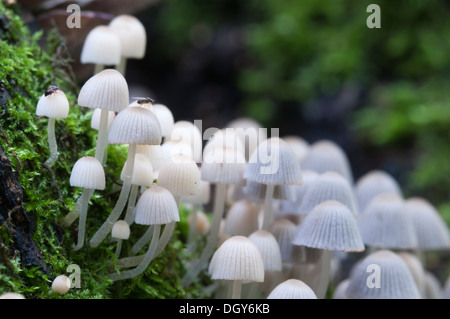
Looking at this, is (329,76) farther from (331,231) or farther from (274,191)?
(331,231)

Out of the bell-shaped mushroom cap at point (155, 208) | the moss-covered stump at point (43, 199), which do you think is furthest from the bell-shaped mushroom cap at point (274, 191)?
the bell-shaped mushroom cap at point (155, 208)

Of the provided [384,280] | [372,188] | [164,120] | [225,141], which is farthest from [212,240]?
[372,188]

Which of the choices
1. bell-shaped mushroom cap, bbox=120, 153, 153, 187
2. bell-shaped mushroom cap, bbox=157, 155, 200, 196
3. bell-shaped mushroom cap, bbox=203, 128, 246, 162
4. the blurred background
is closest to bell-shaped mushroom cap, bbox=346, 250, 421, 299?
bell-shaped mushroom cap, bbox=203, 128, 246, 162

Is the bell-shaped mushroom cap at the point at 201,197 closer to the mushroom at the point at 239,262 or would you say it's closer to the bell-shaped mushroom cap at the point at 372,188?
the mushroom at the point at 239,262

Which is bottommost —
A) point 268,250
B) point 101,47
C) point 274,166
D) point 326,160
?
point 268,250

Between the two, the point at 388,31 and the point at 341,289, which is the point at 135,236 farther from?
the point at 388,31

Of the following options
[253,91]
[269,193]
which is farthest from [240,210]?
[253,91]
